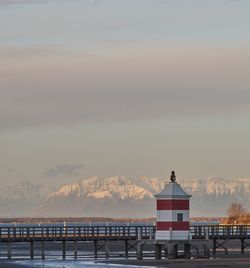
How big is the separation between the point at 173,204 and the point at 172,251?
14.9 feet

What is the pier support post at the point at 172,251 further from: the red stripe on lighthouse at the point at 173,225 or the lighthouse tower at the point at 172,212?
the red stripe on lighthouse at the point at 173,225

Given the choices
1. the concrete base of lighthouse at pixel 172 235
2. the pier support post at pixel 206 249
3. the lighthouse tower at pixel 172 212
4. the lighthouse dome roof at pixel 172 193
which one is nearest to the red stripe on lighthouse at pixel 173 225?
the lighthouse tower at pixel 172 212

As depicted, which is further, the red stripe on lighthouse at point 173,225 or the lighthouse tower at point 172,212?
the red stripe on lighthouse at point 173,225

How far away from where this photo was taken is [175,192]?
81.1m

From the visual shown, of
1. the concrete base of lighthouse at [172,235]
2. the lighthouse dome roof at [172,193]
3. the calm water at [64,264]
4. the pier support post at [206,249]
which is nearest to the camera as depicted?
the calm water at [64,264]

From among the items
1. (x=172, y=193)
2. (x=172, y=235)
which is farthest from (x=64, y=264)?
(x=172, y=193)

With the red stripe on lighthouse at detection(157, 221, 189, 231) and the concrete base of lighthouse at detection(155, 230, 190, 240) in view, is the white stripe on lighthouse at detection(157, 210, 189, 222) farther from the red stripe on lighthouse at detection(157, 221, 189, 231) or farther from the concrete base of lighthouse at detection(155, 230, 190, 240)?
the concrete base of lighthouse at detection(155, 230, 190, 240)

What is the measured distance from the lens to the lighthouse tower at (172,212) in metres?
80.9

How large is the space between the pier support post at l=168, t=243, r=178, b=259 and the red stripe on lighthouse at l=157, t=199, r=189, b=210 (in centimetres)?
293

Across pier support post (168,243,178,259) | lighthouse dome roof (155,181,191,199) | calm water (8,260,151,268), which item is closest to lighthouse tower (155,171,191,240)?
lighthouse dome roof (155,181,191,199)

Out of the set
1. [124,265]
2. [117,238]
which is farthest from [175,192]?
[117,238]

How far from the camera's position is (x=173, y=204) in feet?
265

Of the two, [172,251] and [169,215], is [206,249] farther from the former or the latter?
[169,215]

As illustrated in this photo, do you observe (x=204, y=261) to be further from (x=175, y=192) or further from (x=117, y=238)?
(x=117, y=238)
